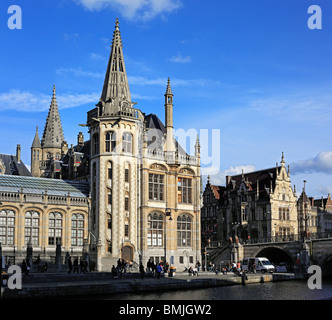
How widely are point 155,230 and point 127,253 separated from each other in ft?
16.2

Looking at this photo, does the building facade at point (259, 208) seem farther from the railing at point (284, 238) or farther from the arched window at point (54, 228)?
the arched window at point (54, 228)

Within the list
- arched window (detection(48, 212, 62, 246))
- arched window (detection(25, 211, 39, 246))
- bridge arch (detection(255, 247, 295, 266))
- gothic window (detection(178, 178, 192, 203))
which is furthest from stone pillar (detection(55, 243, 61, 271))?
bridge arch (detection(255, 247, 295, 266))

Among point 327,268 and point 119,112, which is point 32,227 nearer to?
point 119,112

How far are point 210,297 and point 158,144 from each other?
3116cm

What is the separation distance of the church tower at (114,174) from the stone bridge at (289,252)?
1839cm


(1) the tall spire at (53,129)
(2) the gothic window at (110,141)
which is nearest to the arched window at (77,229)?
(2) the gothic window at (110,141)

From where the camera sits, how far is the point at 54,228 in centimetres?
5522

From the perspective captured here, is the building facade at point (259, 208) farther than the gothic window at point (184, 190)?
Yes

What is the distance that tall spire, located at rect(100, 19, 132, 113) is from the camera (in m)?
59.1

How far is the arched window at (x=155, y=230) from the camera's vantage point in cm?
6050
